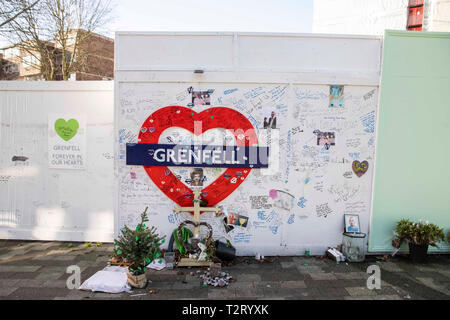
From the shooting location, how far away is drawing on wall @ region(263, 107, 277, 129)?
5.28 m

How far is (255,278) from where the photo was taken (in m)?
4.53

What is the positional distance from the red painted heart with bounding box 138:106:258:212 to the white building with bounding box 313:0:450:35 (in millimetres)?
7910

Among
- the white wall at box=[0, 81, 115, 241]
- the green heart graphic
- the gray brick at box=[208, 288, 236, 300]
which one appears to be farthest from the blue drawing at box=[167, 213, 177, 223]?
the green heart graphic

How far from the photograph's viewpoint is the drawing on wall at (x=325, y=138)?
5.37 meters

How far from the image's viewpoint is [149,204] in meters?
5.39

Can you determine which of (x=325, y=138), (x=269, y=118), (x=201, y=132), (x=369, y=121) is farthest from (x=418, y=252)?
(x=201, y=132)

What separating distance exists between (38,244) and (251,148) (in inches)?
198

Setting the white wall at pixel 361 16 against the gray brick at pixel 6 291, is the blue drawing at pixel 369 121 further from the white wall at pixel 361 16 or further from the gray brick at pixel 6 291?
the white wall at pixel 361 16

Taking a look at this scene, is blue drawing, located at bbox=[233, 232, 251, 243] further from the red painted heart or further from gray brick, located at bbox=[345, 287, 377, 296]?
gray brick, located at bbox=[345, 287, 377, 296]

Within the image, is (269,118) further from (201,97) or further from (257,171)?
(201,97)

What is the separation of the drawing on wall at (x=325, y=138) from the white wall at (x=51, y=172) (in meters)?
4.32

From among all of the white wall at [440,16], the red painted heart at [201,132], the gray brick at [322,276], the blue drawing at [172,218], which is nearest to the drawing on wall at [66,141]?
the red painted heart at [201,132]

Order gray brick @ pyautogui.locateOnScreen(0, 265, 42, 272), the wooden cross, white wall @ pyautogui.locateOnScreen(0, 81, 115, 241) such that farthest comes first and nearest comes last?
white wall @ pyautogui.locateOnScreen(0, 81, 115, 241), the wooden cross, gray brick @ pyautogui.locateOnScreen(0, 265, 42, 272)

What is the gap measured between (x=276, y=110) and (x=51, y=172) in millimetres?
5012
